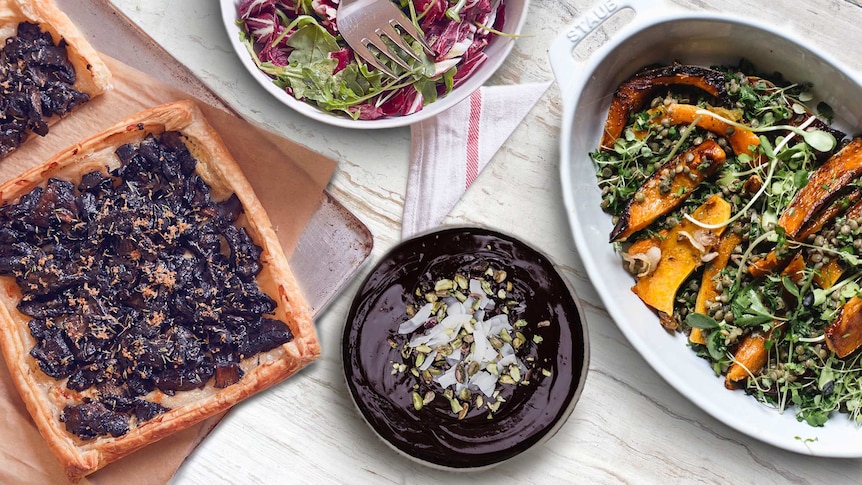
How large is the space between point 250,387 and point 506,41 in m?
1.70

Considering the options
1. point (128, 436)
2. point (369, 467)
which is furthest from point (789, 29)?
point (128, 436)

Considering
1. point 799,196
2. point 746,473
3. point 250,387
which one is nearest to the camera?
point 799,196

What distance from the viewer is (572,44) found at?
2361mm

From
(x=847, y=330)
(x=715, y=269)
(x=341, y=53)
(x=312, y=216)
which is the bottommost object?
(x=847, y=330)

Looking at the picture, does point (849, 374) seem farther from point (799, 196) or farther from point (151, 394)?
point (151, 394)

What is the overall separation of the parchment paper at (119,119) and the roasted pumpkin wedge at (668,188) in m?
1.18

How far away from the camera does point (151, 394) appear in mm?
2631

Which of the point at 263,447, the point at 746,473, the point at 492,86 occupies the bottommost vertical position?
the point at 746,473

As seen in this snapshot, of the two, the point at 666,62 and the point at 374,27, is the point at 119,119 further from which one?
the point at 666,62

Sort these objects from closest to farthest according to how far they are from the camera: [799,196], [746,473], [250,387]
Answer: [799,196] < [250,387] < [746,473]

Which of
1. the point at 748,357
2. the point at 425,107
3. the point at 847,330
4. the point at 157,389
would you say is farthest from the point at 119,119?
the point at 847,330

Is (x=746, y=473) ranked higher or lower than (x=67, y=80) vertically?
lower

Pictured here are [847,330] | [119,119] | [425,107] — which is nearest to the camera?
[847,330]

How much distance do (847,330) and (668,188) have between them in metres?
0.81
